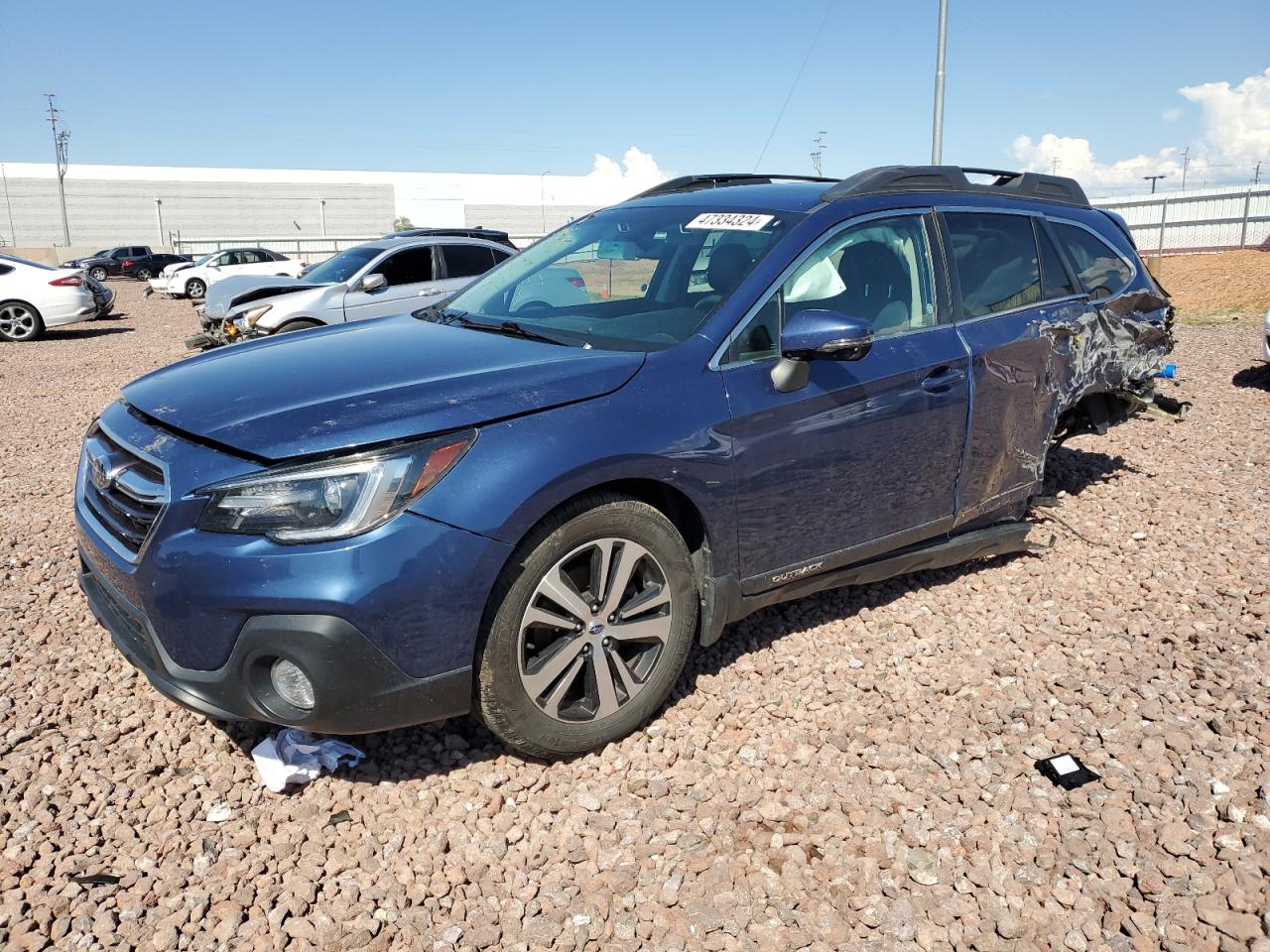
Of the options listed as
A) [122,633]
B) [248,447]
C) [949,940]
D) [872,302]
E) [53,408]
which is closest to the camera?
[949,940]

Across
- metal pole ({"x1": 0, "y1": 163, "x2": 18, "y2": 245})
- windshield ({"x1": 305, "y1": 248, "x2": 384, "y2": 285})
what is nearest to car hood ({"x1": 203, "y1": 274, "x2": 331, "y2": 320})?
windshield ({"x1": 305, "y1": 248, "x2": 384, "y2": 285})

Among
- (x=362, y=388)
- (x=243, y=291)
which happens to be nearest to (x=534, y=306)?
(x=362, y=388)

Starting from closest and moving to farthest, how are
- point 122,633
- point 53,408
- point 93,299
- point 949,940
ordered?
point 949,940
point 122,633
point 53,408
point 93,299

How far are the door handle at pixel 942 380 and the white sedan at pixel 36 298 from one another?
17.4 m

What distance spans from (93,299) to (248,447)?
57.4 ft

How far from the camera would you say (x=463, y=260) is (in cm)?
1252

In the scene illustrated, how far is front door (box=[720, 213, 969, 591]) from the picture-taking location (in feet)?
11.1

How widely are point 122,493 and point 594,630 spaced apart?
4.96 ft

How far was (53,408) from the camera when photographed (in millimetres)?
9930

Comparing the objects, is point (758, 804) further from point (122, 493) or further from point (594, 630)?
point (122, 493)

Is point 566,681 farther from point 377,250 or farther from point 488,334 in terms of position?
point 377,250

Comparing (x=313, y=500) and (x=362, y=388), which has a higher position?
(x=362, y=388)

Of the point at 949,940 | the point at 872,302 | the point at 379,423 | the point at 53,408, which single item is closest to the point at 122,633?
the point at 379,423

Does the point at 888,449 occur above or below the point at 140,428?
below
